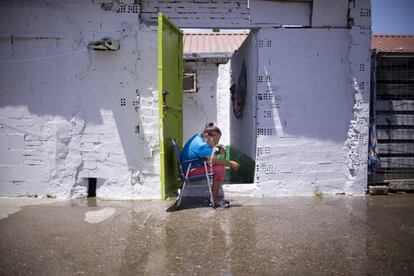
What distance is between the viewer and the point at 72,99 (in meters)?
5.27

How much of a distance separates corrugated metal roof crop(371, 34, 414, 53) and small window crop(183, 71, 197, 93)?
5392mm

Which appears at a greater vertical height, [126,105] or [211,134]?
[126,105]

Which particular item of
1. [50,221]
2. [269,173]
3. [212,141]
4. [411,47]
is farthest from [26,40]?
[411,47]

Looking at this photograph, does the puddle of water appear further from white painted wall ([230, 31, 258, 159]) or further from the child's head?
white painted wall ([230, 31, 258, 159])

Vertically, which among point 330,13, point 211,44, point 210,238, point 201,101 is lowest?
point 210,238

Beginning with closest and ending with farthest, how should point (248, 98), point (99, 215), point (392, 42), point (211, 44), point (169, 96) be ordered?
point (99, 215) → point (169, 96) → point (248, 98) → point (211, 44) → point (392, 42)

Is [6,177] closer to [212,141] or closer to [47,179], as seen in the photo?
[47,179]

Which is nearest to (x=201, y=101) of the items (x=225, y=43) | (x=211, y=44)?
(x=211, y=44)

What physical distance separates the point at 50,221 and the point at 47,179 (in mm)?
1287

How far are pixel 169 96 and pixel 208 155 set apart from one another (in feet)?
3.63

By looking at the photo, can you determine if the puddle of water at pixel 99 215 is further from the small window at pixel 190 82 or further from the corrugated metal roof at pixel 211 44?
the small window at pixel 190 82

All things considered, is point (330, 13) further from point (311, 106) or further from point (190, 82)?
point (190, 82)

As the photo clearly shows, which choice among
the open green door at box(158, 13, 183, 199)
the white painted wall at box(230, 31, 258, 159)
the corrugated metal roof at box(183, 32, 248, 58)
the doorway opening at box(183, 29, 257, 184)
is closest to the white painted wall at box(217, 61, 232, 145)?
the doorway opening at box(183, 29, 257, 184)

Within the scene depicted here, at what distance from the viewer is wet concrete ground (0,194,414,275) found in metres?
2.95
